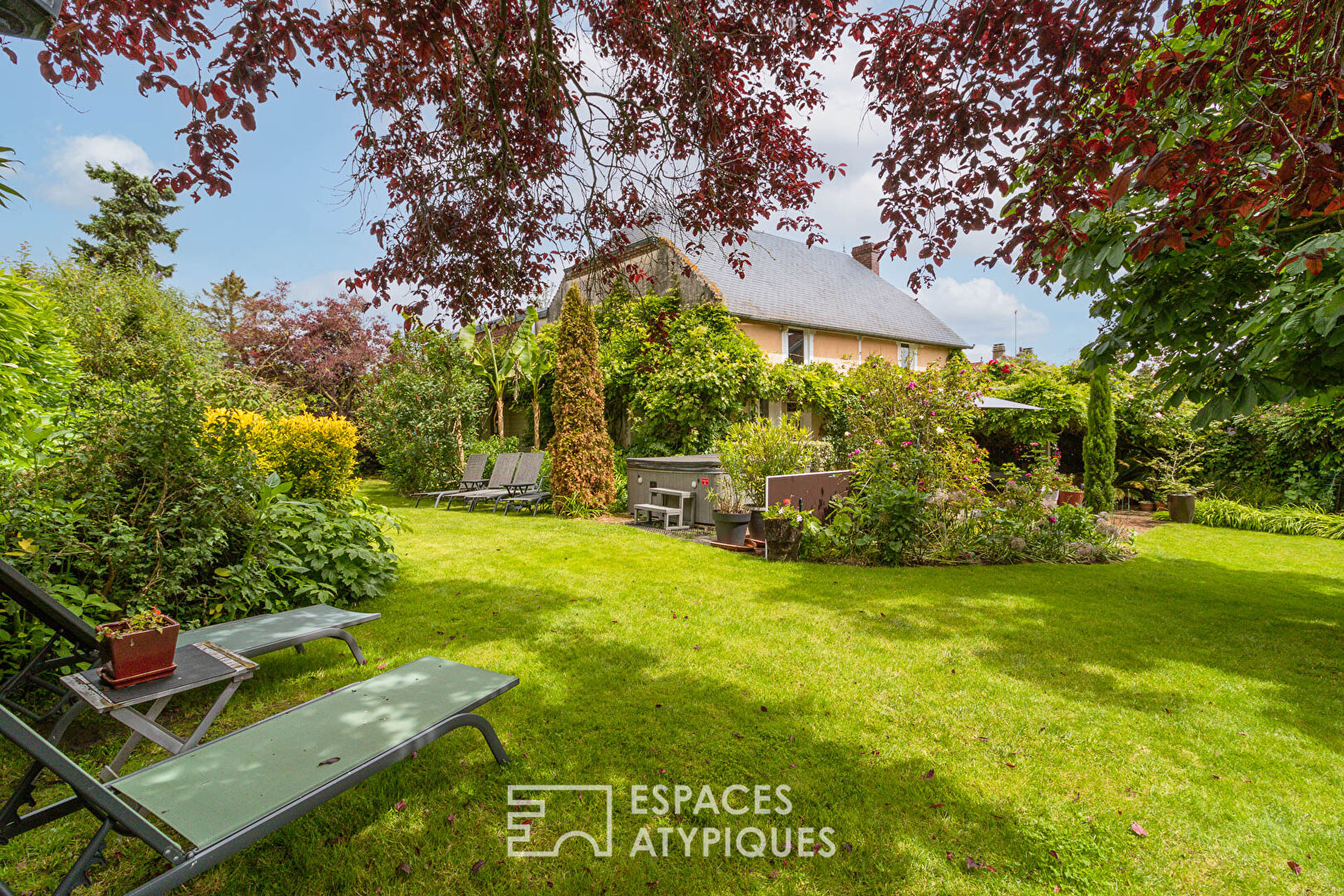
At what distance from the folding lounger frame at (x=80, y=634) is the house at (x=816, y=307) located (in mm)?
12226

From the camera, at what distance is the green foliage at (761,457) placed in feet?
31.6

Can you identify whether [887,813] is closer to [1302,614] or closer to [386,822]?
[386,822]

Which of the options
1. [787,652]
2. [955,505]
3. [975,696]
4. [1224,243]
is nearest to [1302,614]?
[955,505]

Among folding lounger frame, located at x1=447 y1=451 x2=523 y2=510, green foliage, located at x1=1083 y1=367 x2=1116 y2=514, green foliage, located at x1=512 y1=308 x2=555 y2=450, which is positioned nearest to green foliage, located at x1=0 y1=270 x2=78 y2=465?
folding lounger frame, located at x1=447 y1=451 x2=523 y2=510

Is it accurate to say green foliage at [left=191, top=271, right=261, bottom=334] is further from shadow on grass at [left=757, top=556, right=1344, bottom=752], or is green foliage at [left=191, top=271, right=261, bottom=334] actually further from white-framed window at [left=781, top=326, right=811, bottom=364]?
shadow on grass at [left=757, top=556, right=1344, bottom=752]

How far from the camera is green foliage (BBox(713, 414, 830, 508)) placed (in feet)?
31.6

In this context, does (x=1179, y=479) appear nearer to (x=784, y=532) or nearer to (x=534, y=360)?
(x=784, y=532)

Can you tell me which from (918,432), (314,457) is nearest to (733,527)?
(918,432)

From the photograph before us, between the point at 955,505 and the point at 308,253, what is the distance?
8596 millimetres

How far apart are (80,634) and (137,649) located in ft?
1.81

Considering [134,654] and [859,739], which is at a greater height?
[134,654]

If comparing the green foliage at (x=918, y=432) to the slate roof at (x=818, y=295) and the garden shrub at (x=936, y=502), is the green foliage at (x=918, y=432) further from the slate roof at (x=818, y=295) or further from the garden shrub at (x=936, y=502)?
the slate roof at (x=818, y=295)

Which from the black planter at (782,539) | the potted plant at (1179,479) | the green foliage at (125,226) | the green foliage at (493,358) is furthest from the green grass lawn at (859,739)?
the green foliage at (125,226)

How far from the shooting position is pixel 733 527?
9000 millimetres
